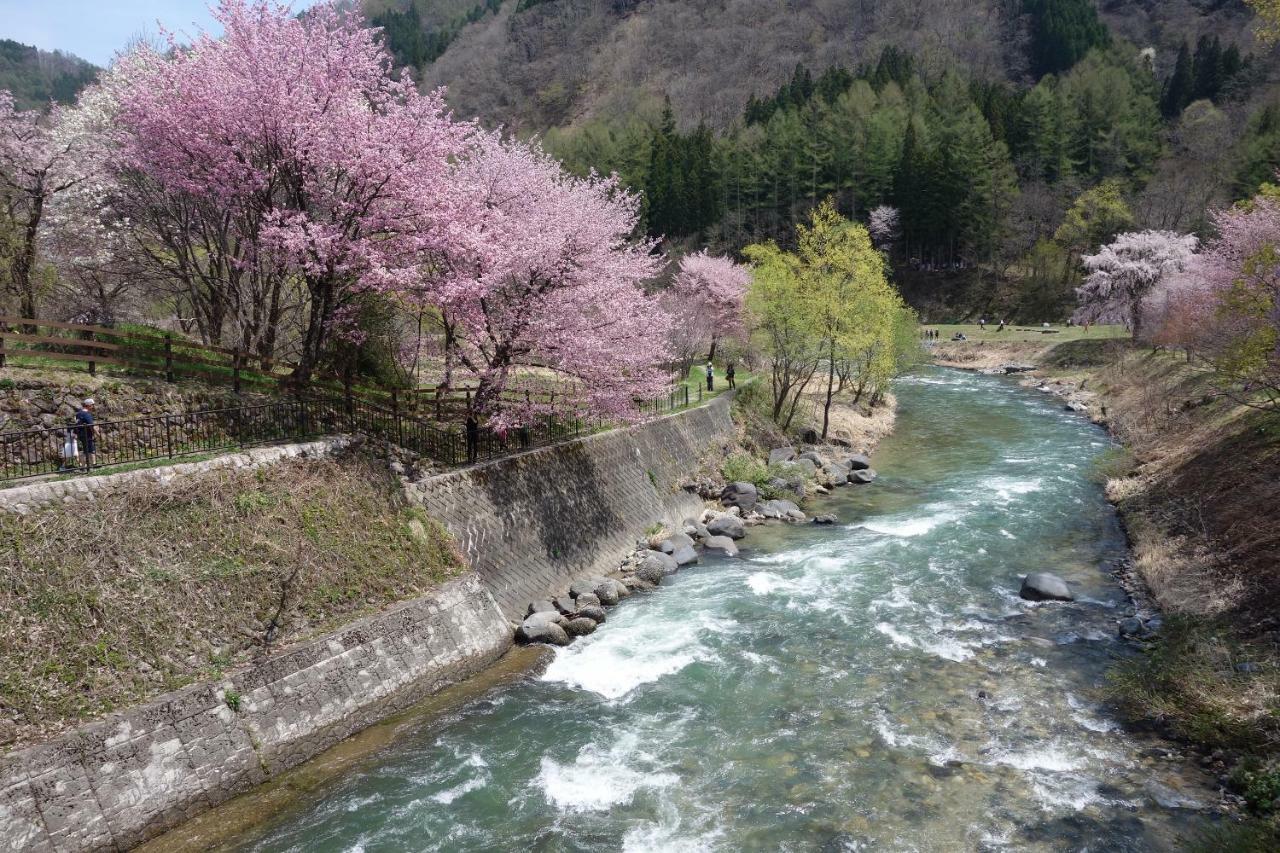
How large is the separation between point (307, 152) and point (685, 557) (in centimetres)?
1497

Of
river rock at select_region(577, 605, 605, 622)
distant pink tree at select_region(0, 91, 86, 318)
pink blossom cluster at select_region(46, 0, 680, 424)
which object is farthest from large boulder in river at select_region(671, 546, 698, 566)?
distant pink tree at select_region(0, 91, 86, 318)

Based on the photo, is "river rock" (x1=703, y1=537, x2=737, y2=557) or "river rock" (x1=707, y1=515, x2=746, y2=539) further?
"river rock" (x1=707, y1=515, x2=746, y2=539)

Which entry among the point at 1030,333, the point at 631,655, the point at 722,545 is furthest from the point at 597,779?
the point at 1030,333

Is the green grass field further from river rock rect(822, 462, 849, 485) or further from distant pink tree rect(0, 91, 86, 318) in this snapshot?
distant pink tree rect(0, 91, 86, 318)

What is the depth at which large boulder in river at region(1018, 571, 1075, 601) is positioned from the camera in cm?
1852

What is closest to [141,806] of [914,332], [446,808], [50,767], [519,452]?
[50,767]

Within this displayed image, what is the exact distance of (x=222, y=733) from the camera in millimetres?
11211

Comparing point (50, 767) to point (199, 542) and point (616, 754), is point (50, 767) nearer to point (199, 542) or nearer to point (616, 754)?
point (199, 542)

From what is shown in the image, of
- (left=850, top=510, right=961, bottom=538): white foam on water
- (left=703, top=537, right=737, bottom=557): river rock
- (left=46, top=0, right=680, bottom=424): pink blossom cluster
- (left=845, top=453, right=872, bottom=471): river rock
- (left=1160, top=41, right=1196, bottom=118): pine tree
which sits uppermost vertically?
(left=1160, top=41, right=1196, bottom=118): pine tree

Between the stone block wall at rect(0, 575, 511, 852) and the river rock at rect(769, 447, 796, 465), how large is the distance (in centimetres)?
2040

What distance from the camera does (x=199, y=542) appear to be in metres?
13.0

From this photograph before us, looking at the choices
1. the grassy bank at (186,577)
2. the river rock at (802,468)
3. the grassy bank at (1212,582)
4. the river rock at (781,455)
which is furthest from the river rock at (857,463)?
the grassy bank at (186,577)

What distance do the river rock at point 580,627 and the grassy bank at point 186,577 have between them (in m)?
3.24

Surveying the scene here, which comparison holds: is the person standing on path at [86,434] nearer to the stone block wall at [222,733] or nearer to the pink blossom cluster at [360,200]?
the stone block wall at [222,733]
